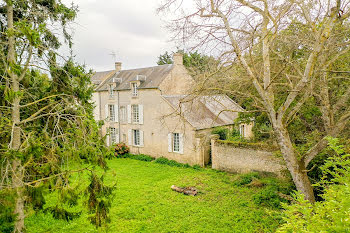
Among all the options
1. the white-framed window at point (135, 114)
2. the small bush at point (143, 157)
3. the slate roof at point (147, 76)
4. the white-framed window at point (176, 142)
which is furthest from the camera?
the white-framed window at point (135, 114)

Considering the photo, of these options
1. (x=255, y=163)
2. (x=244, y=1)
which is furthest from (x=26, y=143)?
(x=255, y=163)

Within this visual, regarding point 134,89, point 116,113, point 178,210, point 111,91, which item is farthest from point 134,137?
point 178,210

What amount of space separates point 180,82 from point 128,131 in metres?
6.67

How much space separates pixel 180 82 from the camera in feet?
66.1

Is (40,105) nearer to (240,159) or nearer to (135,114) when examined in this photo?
(240,159)

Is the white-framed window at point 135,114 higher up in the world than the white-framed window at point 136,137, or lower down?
higher up

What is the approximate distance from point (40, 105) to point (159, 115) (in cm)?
1180

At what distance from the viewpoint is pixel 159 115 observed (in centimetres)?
1855

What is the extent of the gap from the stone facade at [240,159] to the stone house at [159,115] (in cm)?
99

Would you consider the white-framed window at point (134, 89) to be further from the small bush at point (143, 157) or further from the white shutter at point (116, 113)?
the small bush at point (143, 157)

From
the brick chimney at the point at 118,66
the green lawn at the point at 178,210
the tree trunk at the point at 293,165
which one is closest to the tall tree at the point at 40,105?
the green lawn at the point at 178,210

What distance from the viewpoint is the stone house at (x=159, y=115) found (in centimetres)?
1667

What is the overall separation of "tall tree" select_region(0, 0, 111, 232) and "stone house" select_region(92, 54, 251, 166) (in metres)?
9.64

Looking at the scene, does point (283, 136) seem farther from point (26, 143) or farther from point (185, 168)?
point (185, 168)
